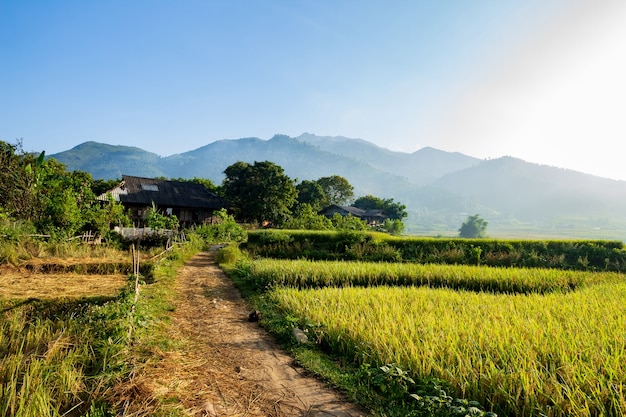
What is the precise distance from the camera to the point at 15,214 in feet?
42.8

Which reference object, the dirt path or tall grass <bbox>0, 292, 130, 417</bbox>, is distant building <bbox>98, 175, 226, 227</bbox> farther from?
the dirt path

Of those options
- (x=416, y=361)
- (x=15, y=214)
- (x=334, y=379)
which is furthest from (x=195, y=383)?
(x=15, y=214)

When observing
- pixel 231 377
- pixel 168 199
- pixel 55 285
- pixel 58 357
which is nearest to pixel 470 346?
pixel 231 377

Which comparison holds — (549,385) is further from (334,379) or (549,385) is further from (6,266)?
(6,266)

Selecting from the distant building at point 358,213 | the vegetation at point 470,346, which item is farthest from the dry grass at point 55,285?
the distant building at point 358,213

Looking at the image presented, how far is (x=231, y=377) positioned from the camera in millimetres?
4047

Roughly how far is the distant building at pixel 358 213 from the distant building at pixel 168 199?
85.0 ft

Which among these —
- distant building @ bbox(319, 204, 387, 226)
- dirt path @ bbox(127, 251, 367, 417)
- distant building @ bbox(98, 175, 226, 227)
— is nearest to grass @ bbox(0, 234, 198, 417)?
dirt path @ bbox(127, 251, 367, 417)

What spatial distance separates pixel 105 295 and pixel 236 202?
38555 millimetres

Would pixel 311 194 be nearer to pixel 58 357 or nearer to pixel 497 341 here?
pixel 497 341

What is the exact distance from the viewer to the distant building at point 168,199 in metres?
33.1

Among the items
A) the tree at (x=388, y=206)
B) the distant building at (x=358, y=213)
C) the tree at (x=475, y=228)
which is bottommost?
the tree at (x=475, y=228)

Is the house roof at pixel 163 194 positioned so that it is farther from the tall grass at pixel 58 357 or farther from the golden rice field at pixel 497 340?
the tall grass at pixel 58 357

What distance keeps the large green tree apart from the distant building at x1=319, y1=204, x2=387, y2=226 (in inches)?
661
